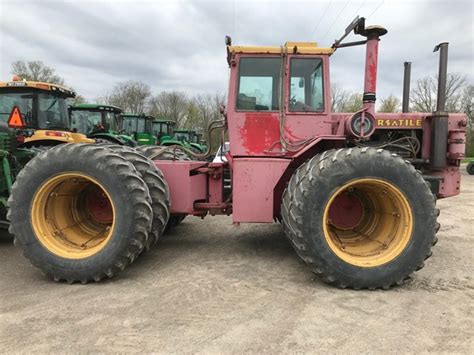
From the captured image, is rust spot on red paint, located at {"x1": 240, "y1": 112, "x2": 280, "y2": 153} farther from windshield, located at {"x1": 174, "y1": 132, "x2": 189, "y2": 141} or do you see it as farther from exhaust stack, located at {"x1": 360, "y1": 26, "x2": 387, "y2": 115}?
windshield, located at {"x1": 174, "y1": 132, "x2": 189, "y2": 141}

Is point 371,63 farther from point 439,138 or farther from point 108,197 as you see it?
point 108,197


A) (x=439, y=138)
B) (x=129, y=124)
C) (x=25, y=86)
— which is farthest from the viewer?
(x=129, y=124)

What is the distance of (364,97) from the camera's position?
436 cm

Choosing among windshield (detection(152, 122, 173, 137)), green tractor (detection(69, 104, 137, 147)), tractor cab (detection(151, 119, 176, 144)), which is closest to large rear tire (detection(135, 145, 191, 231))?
green tractor (detection(69, 104, 137, 147))

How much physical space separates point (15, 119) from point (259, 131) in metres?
6.06

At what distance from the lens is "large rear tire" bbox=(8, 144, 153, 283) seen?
3854 millimetres

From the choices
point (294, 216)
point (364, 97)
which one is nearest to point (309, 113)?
point (364, 97)

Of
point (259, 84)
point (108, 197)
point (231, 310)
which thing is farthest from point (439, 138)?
point (108, 197)

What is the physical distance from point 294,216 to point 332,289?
783 millimetres

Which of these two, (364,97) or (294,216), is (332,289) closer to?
(294,216)

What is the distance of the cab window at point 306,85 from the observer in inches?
173

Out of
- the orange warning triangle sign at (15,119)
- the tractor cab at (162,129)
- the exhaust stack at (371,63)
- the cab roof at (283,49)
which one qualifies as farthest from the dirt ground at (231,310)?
the tractor cab at (162,129)

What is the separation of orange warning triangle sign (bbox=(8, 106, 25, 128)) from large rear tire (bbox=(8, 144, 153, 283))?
15.5 ft

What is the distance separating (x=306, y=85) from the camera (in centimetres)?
442
